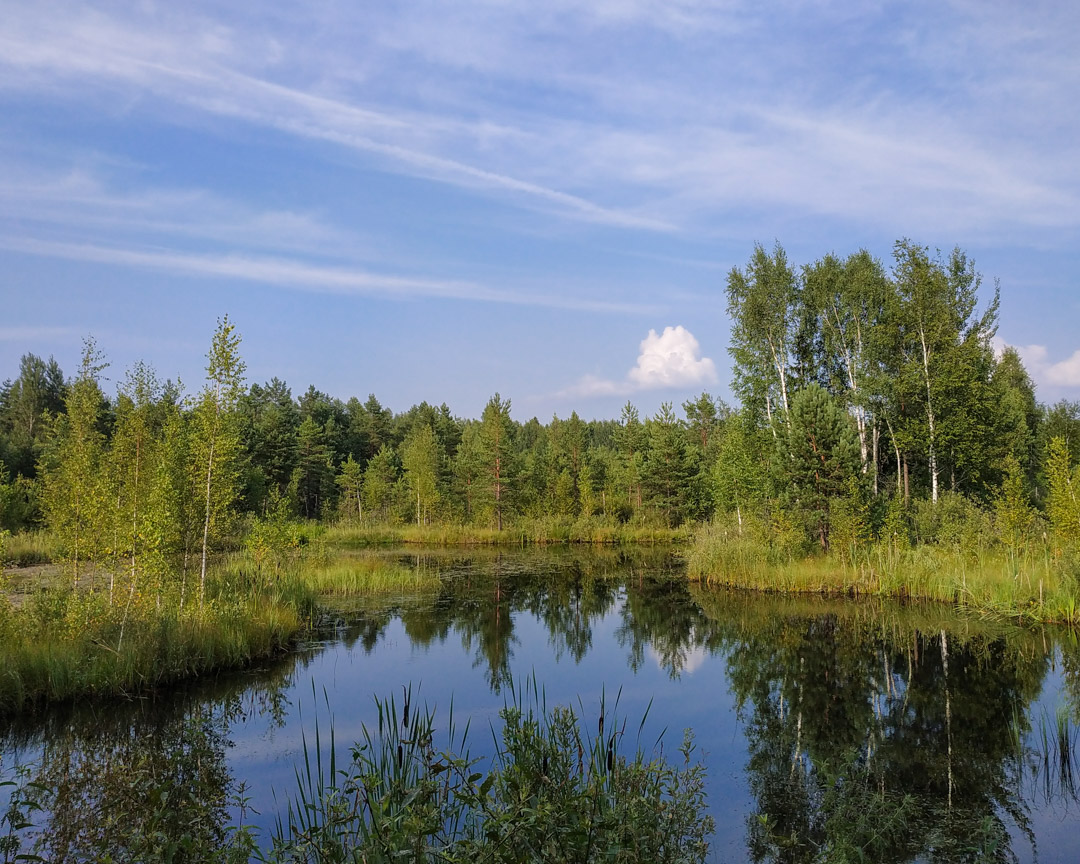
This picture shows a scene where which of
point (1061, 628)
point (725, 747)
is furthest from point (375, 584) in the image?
point (1061, 628)

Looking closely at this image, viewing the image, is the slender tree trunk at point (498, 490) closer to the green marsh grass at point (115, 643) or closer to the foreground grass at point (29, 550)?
the foreground grass at point (29, 550)

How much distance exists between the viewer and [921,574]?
1922 cm

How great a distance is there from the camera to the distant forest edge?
14.6 metres

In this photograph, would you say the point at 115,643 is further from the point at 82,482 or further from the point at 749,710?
the point at 749,710

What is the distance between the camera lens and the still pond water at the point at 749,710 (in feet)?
22.7

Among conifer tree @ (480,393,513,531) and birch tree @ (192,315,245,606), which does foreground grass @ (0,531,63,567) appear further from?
conifer tree @ (480,393,513,531)

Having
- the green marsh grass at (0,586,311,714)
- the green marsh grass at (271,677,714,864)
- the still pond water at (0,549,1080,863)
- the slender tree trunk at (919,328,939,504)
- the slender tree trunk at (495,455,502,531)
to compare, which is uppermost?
the slender tree trunk at (919,328,939,504)

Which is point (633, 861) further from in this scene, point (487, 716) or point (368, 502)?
point (368, 502)

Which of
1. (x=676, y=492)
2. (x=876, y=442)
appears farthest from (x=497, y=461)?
(x=876, y=442)

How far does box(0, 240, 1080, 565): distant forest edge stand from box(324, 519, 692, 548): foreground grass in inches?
11.9

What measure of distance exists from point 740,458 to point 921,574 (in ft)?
42.0

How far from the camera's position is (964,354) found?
2534 centimetres

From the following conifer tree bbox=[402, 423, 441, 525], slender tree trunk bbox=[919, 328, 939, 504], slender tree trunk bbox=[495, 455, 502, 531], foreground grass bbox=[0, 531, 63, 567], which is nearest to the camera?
slender tree trunk bbox=[919, 328, 939, 504]

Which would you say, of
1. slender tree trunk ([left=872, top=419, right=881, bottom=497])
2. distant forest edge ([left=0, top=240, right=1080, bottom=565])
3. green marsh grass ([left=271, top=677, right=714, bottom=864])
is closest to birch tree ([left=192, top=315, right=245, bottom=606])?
distant forest edge ([left=0, top=240, right=1080, bottom=565])
